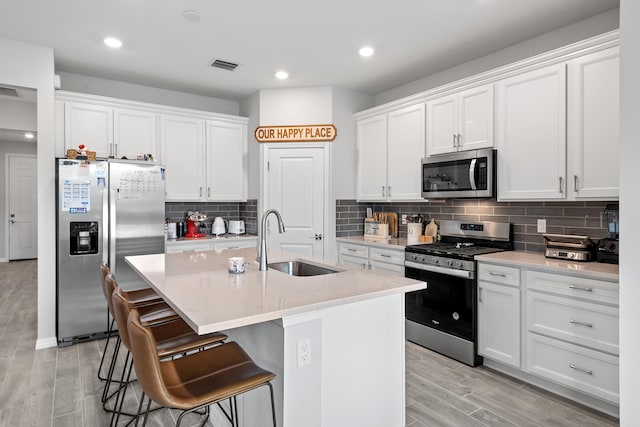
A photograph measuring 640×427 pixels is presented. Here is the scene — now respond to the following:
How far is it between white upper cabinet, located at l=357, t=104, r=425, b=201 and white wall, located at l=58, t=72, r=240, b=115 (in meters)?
1.99

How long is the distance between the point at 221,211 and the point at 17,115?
3290 millimetres

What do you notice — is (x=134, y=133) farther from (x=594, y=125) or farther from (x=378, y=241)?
(x=594, y=125)

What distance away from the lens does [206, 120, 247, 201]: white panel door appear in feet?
15.8

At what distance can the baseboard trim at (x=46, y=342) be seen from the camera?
11.5ft


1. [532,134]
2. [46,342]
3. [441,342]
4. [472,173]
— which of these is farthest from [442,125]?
[46,342]

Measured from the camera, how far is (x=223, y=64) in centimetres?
402

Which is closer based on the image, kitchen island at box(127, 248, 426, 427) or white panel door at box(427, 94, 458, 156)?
kitchen island at box(127, 248, 426, 427)

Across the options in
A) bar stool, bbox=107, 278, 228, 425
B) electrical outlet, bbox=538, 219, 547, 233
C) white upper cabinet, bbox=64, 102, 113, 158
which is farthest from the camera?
white upper cabinet, bbox=64, 102, 113, 158

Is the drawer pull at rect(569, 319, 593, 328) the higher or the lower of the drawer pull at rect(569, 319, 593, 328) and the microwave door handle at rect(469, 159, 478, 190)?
the lower

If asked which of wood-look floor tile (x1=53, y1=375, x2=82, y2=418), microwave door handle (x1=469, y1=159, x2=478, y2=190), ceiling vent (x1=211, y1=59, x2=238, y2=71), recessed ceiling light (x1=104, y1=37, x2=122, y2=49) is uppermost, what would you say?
ceiling vent (x1=211, y1=59, x2=238, y2=71)

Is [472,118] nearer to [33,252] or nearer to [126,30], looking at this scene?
[126,30]

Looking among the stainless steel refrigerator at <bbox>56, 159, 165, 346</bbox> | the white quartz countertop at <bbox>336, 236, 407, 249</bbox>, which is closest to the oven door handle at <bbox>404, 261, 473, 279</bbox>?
the white quartz countertop at <bbox>336, 236, 407, 249</bbox>

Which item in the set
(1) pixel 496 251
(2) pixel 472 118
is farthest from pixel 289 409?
(2) pixel 472 118

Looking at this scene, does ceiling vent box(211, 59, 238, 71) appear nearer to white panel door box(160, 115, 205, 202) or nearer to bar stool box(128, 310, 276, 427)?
white panel door box(160, 115, 205, 202)
